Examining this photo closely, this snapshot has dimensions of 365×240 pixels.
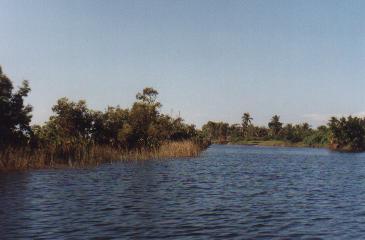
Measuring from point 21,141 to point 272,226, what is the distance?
1148 inches

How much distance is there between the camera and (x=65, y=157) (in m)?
40.8

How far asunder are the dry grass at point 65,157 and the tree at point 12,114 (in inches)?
80.9

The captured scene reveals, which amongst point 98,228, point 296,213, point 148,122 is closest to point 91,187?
point 98,228

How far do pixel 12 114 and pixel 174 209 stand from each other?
24980mm

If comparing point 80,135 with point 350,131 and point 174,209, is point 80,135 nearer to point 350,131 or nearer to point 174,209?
point 174,209

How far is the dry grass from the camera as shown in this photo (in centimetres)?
3350

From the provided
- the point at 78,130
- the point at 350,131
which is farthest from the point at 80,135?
the point at 350,131

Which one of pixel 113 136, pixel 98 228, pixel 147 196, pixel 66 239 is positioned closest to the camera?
pixel 66 239

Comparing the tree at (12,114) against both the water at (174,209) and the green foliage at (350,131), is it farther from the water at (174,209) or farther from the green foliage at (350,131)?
the green foliage at (350,131)

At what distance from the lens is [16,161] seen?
110 ft

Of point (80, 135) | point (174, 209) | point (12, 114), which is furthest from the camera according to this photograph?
point (80, 135)

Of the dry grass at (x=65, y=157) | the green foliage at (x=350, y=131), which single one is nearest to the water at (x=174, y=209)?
the dry grass at (x=65, y=157)

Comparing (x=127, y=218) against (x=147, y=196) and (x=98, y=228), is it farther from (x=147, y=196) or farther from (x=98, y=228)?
(x=147, y=196)

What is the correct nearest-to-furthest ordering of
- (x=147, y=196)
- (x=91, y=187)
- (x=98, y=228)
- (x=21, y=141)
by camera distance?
1. (x=98, y=228)
2. (x=147, y=196)
3. (x=91, y=187)
4. (x=21, y=141)
